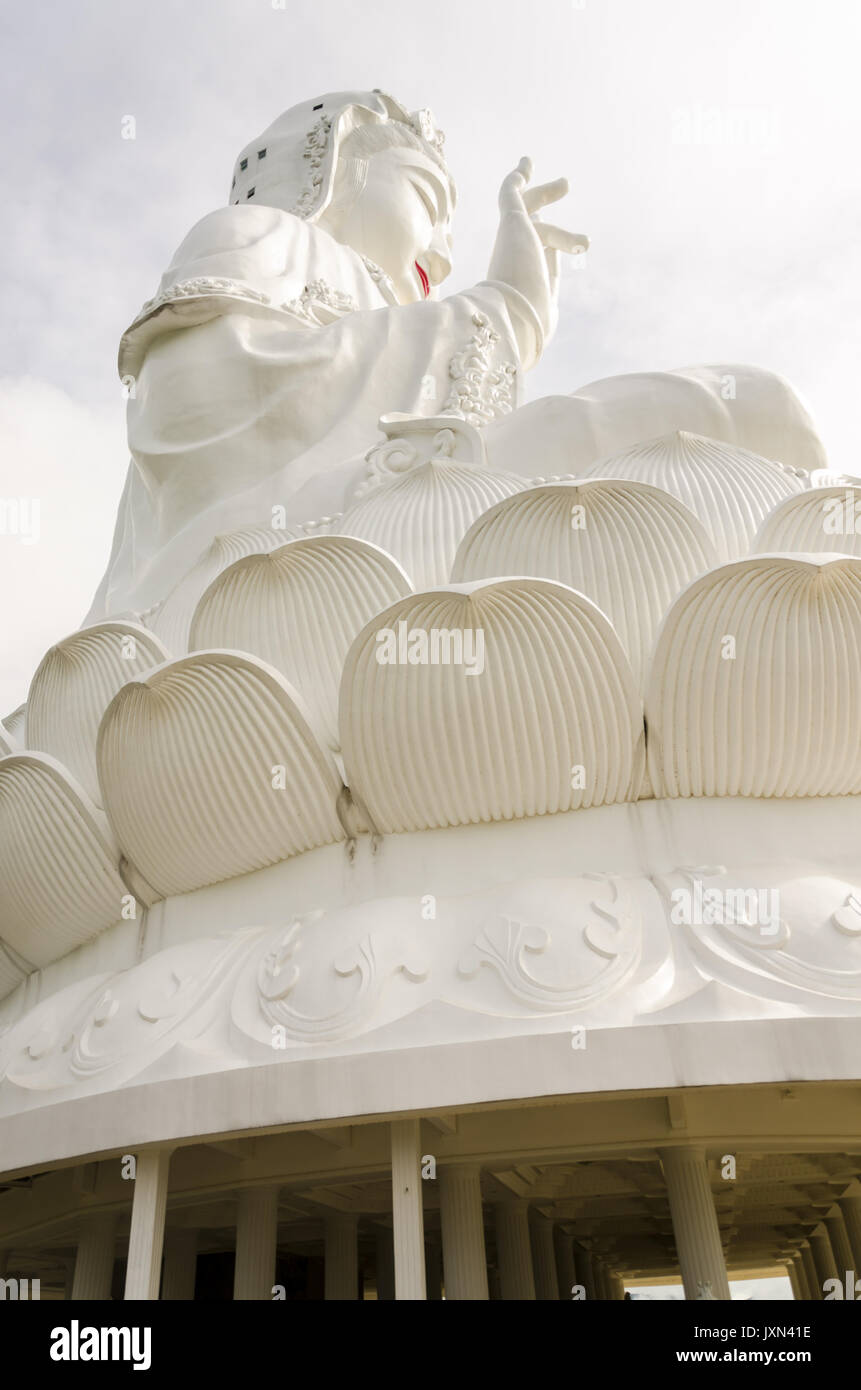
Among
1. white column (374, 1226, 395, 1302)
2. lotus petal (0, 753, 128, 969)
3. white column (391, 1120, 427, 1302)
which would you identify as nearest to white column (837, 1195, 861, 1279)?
white column (374, 1226, 395, 1302)

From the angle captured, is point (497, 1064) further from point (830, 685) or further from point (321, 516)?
point (321, 516)

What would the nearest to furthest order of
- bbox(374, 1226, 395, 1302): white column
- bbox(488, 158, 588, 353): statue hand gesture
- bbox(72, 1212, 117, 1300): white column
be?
bbox(72, 1212, 117, 1300): white column < bbox(374, 1226, 395, 1302): white column < bbox(488, 158, 588, 353): statue hand gesture

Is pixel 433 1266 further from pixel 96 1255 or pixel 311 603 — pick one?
pixel 311 603

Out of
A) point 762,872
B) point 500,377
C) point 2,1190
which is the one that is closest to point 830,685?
point 762,872

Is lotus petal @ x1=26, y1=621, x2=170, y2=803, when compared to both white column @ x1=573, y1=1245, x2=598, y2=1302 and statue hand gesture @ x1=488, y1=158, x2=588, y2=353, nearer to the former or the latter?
white column @ x1=573, y1=1245, x2=598, y2=1302

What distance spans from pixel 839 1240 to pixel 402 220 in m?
9.47

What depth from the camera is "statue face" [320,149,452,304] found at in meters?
11.1

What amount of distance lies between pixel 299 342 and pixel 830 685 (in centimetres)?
537

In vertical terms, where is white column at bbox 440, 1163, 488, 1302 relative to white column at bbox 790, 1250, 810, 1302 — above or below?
below

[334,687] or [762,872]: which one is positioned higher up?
[334,687]

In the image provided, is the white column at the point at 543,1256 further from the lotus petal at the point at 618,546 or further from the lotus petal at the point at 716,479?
the lotus petal at the point at 716,479

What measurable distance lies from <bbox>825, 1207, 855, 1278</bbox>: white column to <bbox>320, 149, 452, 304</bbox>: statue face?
883 centimetres

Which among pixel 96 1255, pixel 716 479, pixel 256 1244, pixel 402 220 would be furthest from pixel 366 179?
pixel 256 1244
